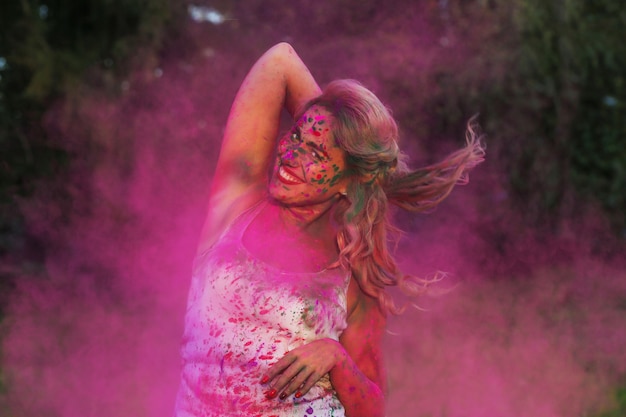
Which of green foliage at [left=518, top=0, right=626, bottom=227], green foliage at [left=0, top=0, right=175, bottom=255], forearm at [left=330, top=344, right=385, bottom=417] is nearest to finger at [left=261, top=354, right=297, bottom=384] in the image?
forearm at [left=330, top=344, right=385, bottom=417]

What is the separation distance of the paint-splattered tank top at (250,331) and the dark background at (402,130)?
359cm

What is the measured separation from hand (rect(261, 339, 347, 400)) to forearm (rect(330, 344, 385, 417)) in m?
0.05

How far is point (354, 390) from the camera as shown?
8.10 feet

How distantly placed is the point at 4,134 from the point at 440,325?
3926 mm

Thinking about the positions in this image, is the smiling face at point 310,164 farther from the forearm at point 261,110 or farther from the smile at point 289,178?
the forearm at point 261,110

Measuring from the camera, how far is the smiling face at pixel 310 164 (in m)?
2.53

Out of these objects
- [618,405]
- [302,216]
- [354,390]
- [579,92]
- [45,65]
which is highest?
[302,216]

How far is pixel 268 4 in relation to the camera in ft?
23.1

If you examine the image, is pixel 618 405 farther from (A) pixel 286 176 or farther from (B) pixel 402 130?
(A) pixel 286 176

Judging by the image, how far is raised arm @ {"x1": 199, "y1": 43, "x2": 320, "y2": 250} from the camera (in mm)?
2836

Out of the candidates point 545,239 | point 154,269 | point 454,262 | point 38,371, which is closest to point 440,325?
point 454,262

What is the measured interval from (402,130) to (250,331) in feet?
15.5

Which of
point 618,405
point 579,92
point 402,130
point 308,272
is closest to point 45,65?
point 402,130

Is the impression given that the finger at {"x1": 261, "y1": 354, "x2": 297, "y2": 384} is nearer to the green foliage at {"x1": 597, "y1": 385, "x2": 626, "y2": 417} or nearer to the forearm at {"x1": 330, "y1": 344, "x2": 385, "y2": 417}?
the forearm at {"x1": 330, "y1": 344, "x2": 385, "y2": 417}
